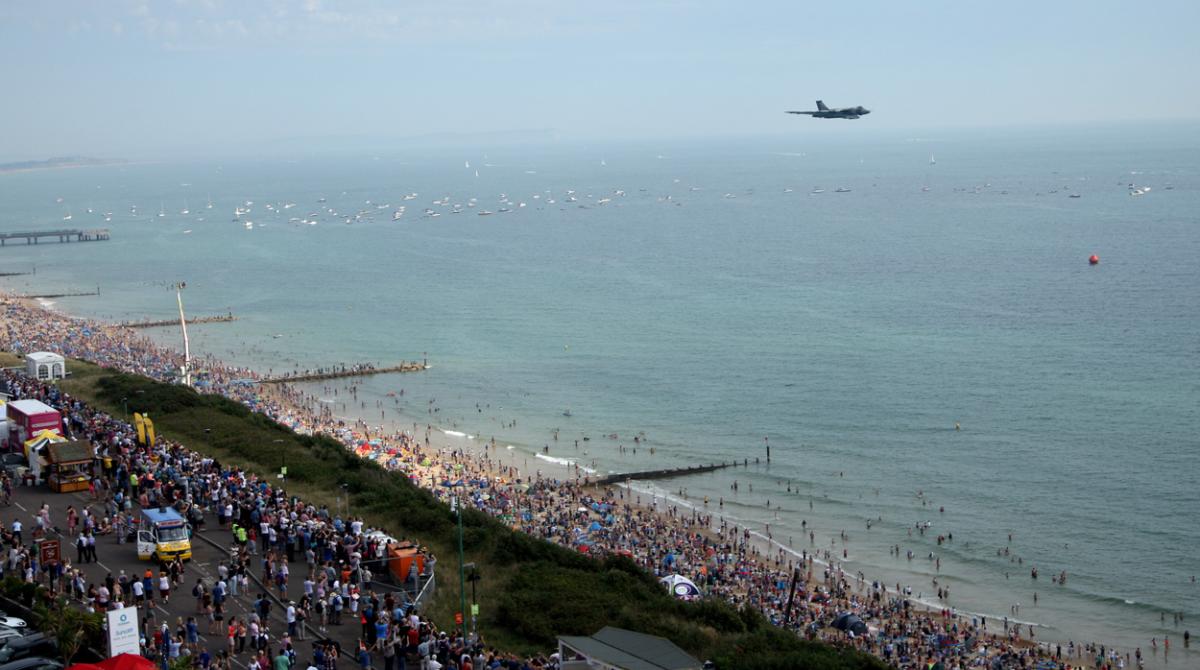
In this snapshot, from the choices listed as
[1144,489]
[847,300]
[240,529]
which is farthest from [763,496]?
[847,300]

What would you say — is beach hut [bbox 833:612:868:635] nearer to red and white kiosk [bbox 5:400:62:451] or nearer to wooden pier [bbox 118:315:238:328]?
red and white kiosk [bbox 5:400:62:451]

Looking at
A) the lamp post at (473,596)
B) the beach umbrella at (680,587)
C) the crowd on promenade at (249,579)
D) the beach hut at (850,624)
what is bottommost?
the beach hut at (850,624)

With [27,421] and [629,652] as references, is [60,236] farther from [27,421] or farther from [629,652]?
[629,652]

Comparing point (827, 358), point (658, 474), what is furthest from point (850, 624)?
point (827, 358)

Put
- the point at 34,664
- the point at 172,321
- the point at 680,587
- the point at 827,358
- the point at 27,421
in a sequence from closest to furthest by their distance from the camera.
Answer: the point at 34,664 → the point at 27,421 → the point at 680,587 → the point at 827,358 → the point at 172,321

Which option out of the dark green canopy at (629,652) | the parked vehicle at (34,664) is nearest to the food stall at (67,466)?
the parked vehicle at (34,664)

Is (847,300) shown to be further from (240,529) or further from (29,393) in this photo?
(240,529)

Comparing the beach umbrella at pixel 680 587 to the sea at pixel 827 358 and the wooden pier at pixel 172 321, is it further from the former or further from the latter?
the wooden pier at pixel 172 321
